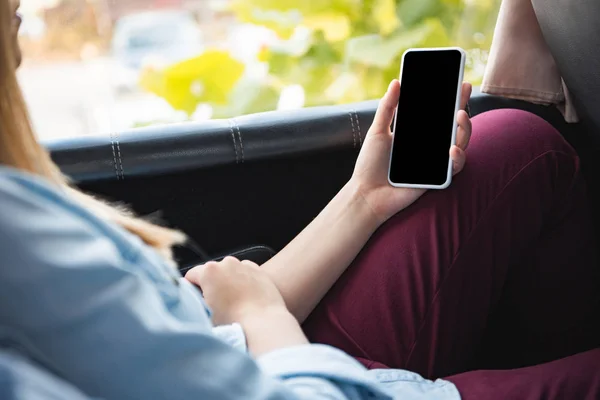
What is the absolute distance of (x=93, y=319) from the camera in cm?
47

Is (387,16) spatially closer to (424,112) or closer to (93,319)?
(424,112)

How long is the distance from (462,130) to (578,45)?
0.61 feet

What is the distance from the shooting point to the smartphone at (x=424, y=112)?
3.15ft

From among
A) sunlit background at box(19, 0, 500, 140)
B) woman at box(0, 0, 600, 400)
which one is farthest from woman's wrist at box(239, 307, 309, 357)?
sunlit background at box(19, 0, 500, 140)

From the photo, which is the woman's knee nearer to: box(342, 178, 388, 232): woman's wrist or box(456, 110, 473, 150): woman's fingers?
box(456, 110, 473, 150): woman's fingers

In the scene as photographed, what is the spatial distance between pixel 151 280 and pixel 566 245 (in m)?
0.62

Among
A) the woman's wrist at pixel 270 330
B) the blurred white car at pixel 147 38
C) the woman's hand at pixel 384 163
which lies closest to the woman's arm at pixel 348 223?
the woman's hand at pixel 384 163

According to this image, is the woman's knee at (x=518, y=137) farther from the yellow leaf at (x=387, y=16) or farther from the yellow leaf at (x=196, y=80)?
the yellow leaf at (x=196, y=80)

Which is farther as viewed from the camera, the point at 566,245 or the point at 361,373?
the point at 566,245

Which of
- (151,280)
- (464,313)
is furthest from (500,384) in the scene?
(151,280)

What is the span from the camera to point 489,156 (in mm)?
947

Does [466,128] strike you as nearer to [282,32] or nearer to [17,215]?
[17,215]

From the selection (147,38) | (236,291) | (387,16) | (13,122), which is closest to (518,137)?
(236,291)

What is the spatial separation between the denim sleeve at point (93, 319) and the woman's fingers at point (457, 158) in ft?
1.54
